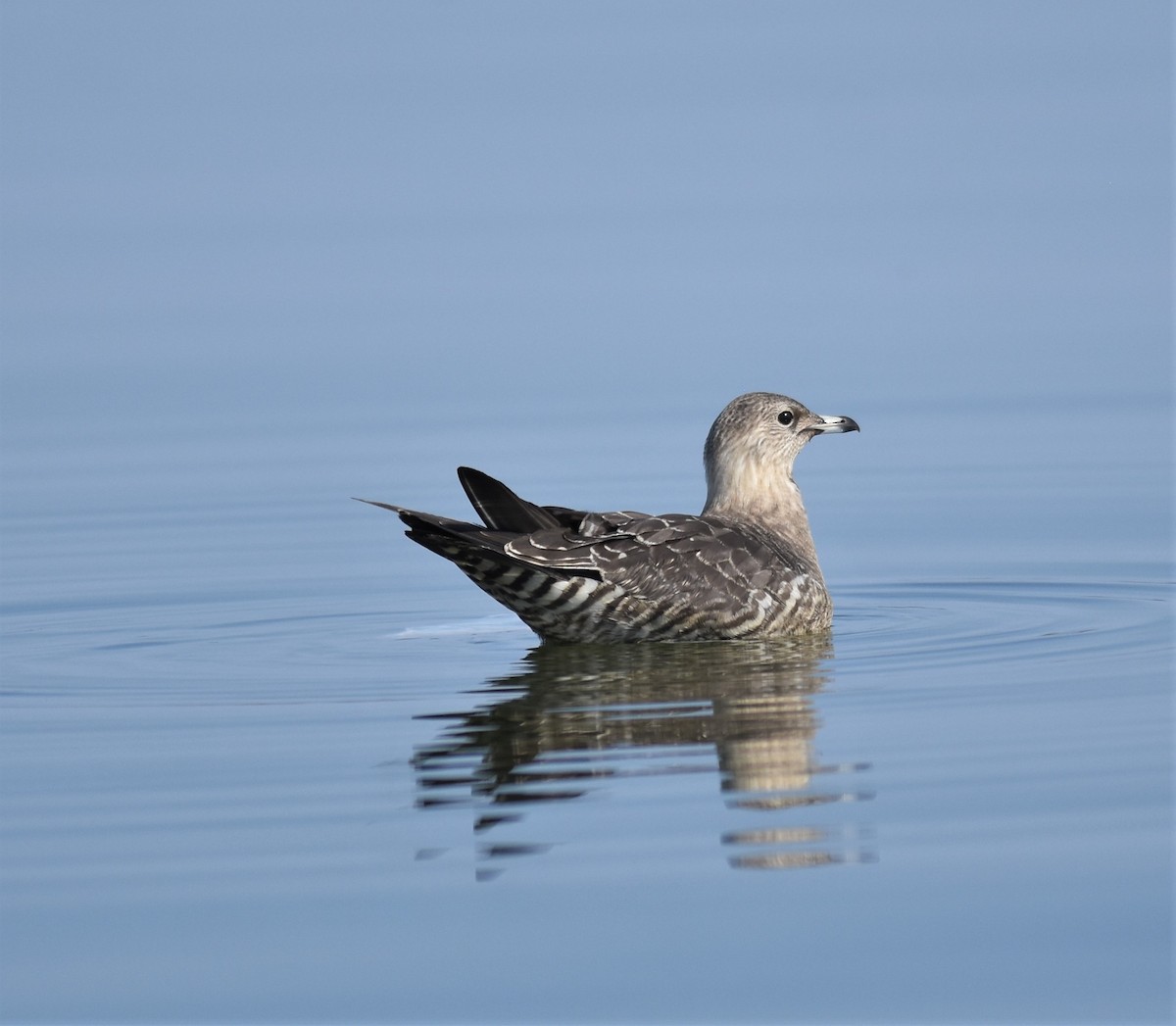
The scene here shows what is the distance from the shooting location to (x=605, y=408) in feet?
68.7

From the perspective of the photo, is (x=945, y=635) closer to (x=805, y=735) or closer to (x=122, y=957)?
(x=805, y=735)

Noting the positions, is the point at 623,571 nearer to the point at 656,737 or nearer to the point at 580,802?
the point at 656,737

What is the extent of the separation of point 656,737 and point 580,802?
110cm

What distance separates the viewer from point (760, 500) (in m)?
12.3

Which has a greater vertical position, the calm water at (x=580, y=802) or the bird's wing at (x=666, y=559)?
the bird's wing at (x=666, y=559)

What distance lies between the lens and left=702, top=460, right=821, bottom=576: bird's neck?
1223cm

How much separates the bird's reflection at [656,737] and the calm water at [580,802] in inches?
0.9

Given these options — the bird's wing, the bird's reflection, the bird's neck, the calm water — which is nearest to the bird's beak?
the bird's neck

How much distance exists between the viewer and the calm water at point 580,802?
617cm

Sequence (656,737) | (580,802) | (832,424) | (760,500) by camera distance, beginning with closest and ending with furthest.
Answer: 1. (580,802)
2. (656,737)
3. (760,500)
4. (832,424)

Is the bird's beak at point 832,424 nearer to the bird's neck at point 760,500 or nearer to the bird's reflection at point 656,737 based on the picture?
the bird's neck at point 760,500

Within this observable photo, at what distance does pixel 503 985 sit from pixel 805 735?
2.79 meters

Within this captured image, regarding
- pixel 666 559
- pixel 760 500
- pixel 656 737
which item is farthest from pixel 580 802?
pixel 760 500

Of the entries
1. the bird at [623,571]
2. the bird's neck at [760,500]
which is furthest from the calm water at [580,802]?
the bird's neck at [760,500]
